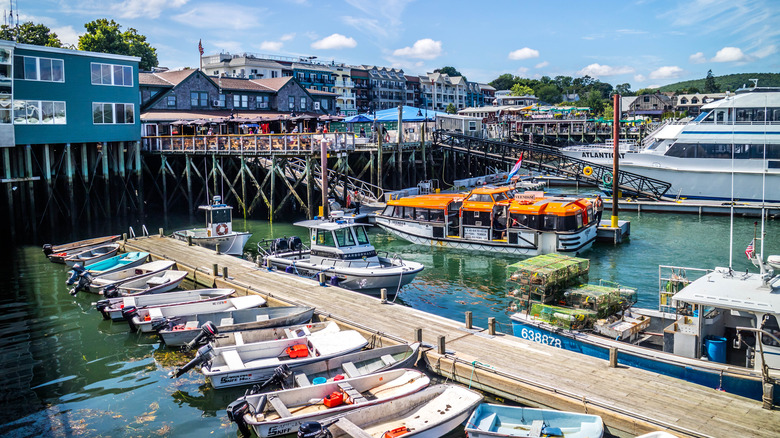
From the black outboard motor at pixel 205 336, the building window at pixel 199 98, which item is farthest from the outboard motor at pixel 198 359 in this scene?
the building window at pixel 199 98

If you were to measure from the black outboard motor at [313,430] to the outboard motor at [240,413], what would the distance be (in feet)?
3.71

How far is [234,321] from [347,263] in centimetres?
493

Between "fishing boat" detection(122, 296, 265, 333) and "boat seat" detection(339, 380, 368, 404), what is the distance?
608 cm

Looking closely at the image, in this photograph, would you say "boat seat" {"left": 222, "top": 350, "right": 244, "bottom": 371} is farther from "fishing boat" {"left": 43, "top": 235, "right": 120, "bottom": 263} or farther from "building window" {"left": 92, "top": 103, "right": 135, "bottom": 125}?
"building window" {"left": 92, "top": 103, "right": 135, "bottom": 125}

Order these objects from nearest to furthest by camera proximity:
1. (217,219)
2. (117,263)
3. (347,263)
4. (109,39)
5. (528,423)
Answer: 1. (528,423)
2. (347,263)
3. (117,263)
4. (217,219)
5. (109,39)

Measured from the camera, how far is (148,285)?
64.7 ft

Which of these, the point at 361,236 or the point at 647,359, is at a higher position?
the point at 361,236

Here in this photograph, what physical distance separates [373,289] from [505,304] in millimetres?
4323

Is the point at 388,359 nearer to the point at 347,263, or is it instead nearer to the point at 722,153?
the point at 347,263

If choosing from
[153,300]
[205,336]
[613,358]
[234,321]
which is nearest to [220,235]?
[153,300]

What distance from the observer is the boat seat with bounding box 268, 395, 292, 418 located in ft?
34.3

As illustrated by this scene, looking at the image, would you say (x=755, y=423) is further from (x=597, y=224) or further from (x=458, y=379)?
(x=597, y=224)

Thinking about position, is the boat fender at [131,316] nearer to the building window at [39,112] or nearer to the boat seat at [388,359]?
the boat seat at [388,359]

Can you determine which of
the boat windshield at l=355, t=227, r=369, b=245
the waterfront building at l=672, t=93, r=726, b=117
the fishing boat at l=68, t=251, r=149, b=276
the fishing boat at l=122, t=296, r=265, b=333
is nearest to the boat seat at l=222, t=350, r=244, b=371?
the fishing boat at l=122, t=296, r=265, b=333
